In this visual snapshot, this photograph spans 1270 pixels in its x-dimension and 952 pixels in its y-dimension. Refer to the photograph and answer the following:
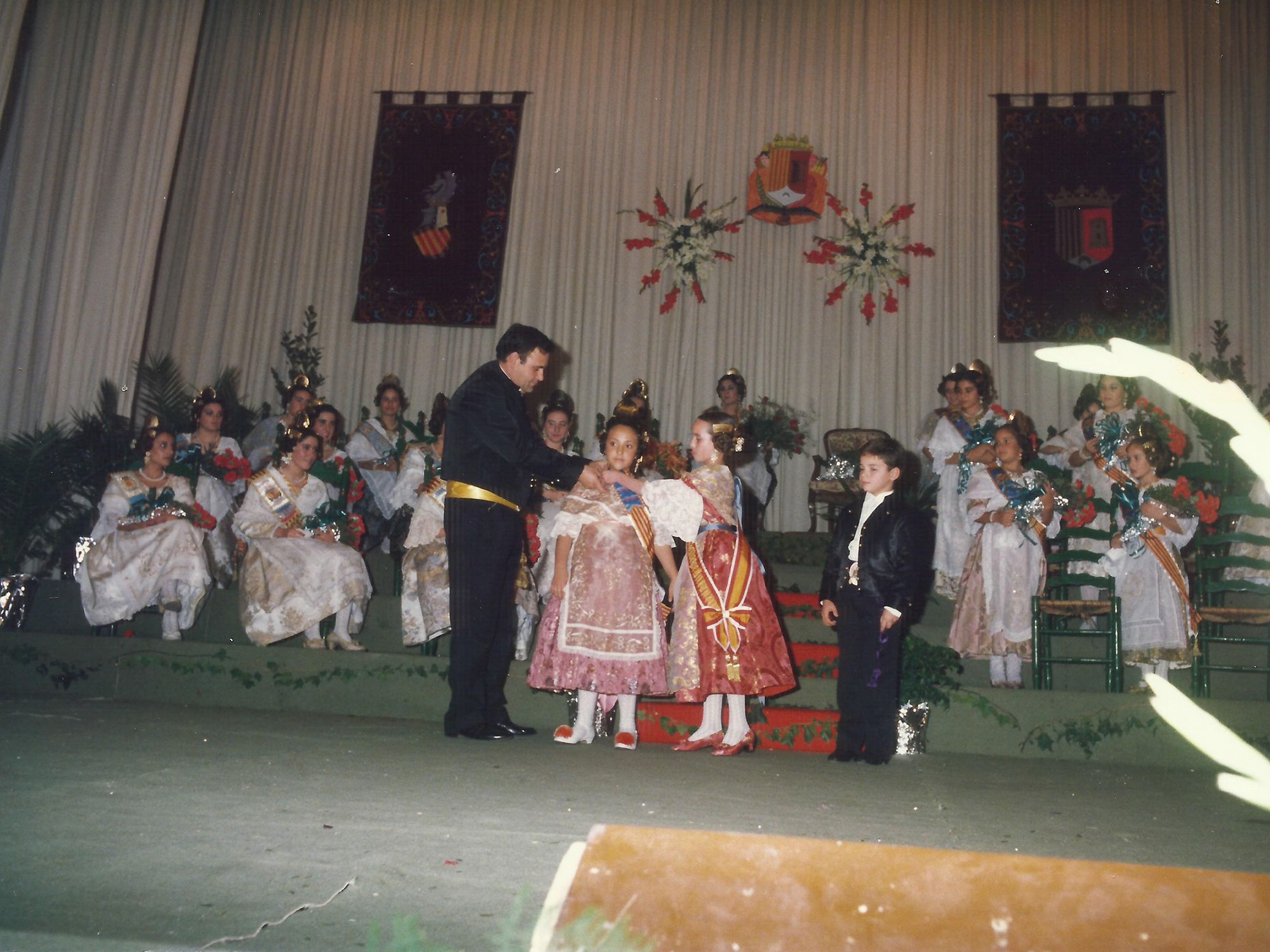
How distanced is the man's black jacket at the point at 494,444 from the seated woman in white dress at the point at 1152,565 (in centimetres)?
306

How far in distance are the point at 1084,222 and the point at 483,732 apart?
26.6ft

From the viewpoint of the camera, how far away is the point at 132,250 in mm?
7617

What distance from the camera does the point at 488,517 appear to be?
14.9 ft

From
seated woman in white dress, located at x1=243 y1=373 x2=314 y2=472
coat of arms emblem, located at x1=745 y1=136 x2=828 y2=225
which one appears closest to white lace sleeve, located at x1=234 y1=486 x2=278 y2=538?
seated woman in white dress, located at x1=243 y1=373 x2=314 y2=472

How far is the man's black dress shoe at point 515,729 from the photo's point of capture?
4586 millimetres

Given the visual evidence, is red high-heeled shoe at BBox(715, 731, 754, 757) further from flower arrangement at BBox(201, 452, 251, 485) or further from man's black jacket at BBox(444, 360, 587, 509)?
flower arrangement at BBox(201, 452, 251, 485)

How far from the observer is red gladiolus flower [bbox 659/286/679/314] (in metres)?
10.7

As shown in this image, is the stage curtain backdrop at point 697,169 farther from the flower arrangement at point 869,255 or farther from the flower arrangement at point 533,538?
the flower arrangement at point 533,538

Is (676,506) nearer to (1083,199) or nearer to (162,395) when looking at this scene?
(162,395)

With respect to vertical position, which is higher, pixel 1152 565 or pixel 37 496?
pixel 37 496

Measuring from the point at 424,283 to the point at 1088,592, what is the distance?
23.6ft

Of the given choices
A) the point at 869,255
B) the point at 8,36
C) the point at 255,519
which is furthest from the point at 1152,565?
the point at 8,36

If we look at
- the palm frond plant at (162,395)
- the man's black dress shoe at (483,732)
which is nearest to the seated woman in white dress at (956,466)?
the man's black dress shoe at (483,732)

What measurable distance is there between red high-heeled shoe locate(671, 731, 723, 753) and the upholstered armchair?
4.14 metres
